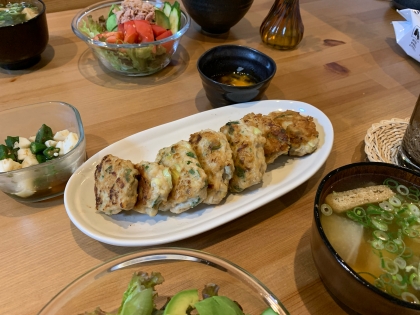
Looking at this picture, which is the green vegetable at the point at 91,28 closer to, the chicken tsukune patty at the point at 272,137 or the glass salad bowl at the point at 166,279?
the chicken tsukune patty at the point at 272,137

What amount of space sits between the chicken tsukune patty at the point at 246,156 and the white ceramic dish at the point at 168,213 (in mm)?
77

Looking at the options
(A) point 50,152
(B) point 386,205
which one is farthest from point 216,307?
(A) point 50,152

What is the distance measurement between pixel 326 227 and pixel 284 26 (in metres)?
1.82

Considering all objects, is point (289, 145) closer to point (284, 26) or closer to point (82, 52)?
point (284, 26)

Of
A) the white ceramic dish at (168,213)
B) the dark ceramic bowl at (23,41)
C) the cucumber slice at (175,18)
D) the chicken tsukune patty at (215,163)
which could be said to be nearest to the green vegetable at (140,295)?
the white ceramic dish at (168,213)

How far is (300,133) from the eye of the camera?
1.64 metres

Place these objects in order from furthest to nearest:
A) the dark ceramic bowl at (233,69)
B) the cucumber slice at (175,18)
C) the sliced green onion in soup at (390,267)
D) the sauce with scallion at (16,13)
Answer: the cucumber slice at (175,18) → the sauce with scallion at (16,13) → the dark ceramic bowl at (233,69) → the sliced green onion in soup at (390,267)

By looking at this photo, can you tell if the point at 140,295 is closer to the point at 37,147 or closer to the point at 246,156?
the point at 246,156

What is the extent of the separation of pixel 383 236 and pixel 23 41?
82.3 inches

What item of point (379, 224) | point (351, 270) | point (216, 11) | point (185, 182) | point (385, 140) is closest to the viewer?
point (351, 270)

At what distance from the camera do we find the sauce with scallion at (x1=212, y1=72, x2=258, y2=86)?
2070mm

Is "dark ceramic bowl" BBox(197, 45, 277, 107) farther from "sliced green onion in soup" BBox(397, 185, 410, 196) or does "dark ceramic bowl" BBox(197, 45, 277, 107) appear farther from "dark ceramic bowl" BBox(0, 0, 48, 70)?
"dark ceramic bowl" BBox(0, 0, 48, 70)

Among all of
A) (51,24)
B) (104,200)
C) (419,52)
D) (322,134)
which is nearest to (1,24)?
(51,24)

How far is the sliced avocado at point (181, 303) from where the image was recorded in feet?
2.92
